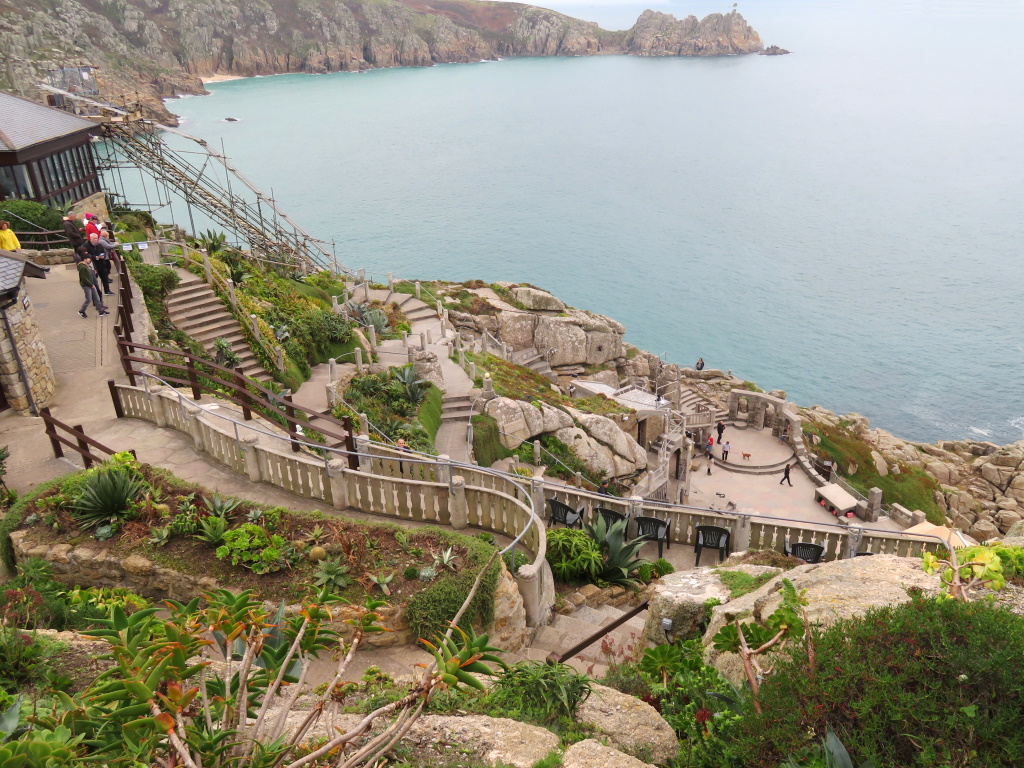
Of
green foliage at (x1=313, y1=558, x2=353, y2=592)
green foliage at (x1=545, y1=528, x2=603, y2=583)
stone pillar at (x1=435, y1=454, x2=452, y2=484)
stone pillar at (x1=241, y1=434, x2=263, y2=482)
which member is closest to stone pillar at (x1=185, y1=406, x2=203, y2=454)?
stone pillar at (x1=241, y1=434, x2=263, y2=482)

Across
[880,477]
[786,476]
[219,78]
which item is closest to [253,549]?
[786,476]

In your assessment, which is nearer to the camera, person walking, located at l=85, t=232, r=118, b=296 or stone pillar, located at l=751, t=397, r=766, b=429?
person walking, located at l=85, t=232, r=118, b=296

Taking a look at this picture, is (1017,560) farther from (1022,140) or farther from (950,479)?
(1022,140)

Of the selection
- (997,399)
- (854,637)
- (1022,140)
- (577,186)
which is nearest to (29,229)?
(854,637)

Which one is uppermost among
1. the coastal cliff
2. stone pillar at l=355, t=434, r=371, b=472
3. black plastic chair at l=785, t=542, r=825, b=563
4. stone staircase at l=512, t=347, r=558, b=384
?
the coastal cliff

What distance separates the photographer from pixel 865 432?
160 ft

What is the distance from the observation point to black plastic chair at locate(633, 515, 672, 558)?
15367 mm

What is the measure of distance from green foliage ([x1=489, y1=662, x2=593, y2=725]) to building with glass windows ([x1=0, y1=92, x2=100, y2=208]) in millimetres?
27107

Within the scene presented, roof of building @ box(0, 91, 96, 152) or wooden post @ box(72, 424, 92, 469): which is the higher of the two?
roof of building @ box(0, 91, 96, 152)

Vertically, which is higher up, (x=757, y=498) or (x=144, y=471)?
(x=144, y=471)

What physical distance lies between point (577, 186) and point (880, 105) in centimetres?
11833

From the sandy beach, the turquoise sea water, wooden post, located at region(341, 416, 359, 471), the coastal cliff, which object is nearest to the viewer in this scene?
wooden post, located at region(341, 416, 359, 471)

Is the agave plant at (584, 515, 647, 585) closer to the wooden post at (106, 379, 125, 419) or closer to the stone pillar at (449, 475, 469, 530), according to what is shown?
the stone pillar at (449, 475, 469, 530)

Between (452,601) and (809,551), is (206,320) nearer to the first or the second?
(452,601)
